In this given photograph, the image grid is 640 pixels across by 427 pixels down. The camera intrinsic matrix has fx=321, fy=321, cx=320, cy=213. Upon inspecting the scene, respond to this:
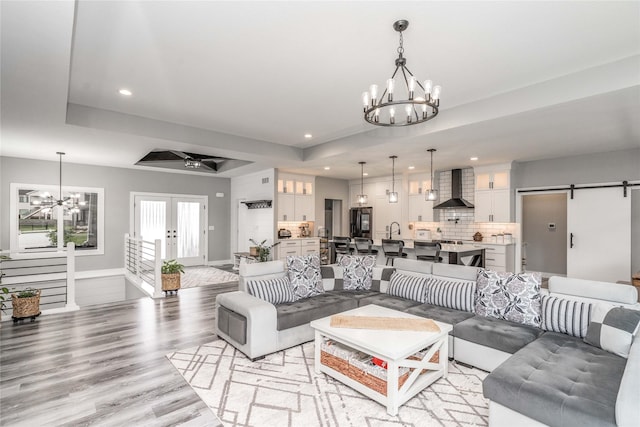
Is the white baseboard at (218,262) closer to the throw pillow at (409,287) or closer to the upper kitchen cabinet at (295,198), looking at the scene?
the upper kitchen cabinet at (295,198)

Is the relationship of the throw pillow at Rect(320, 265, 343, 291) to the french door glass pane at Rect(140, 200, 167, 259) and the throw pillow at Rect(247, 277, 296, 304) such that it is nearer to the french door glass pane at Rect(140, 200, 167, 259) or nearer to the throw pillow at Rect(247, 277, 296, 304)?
the throw pillow at Rect(247, 277, 296, 304)

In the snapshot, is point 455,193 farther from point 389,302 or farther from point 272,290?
point 272,290

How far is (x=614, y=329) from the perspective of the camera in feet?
8.34

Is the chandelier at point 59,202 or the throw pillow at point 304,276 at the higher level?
→ the chandelier at point 59,202

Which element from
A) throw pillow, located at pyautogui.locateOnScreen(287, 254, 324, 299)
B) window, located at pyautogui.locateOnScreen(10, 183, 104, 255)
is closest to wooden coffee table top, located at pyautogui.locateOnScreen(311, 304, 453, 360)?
throw pillow, located at pyautogui.locateOnScreen(287, 254, 324, 299)

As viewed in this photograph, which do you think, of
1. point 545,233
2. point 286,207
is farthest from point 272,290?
point 545,233

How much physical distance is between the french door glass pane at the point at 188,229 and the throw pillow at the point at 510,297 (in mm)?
8238

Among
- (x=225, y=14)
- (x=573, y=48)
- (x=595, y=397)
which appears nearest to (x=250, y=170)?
(x=225, y=14)

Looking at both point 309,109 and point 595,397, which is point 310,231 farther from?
point 595,397

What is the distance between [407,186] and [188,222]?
651cm

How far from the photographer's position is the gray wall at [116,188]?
7.08 meters

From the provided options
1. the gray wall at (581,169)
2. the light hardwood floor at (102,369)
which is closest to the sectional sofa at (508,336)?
the light hardwood floor at (102,369)

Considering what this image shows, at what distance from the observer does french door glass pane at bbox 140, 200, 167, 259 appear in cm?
880

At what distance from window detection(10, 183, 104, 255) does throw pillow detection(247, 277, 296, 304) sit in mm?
5791
